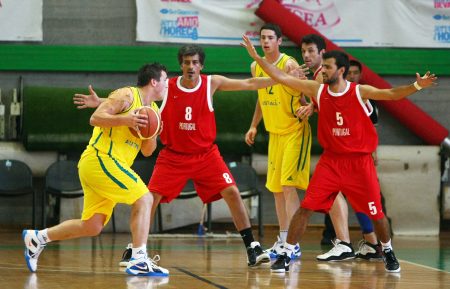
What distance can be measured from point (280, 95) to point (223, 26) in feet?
14.7

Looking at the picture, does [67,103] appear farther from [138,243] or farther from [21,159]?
[138,243]

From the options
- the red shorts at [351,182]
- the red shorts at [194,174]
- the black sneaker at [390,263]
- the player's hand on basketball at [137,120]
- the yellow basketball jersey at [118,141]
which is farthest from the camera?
the red shorts at [194,174]

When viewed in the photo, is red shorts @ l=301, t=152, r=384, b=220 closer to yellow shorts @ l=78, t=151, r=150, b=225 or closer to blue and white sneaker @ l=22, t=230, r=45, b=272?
yellow shorts @ l=78, t=151, r=150, b=225

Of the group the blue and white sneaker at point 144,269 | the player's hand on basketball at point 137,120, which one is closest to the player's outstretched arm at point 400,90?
the player's hand on basketball at point 137,120

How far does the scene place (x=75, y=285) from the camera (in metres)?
6.70

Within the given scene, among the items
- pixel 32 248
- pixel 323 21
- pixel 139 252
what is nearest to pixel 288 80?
pixel 139 252

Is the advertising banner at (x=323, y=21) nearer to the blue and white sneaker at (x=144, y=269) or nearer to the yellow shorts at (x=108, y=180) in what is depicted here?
the yellow shorts at (x=108, y=180)

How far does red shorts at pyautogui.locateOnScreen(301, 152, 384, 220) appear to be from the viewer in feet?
26.3

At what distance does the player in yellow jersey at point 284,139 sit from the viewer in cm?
916

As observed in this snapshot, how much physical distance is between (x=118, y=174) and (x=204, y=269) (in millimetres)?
1312

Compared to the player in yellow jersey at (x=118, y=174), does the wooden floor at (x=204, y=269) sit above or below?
below

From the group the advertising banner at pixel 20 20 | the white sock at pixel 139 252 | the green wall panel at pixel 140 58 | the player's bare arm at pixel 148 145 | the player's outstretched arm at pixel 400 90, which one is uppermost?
the advertising banner at pixel 20 20

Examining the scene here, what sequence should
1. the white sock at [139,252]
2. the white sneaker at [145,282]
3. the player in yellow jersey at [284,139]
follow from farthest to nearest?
the player in yellow jersey at [284,139] < the white sock at [139,252] < the white sneaker at [145,282]

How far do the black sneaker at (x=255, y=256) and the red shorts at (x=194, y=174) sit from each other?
565mm
